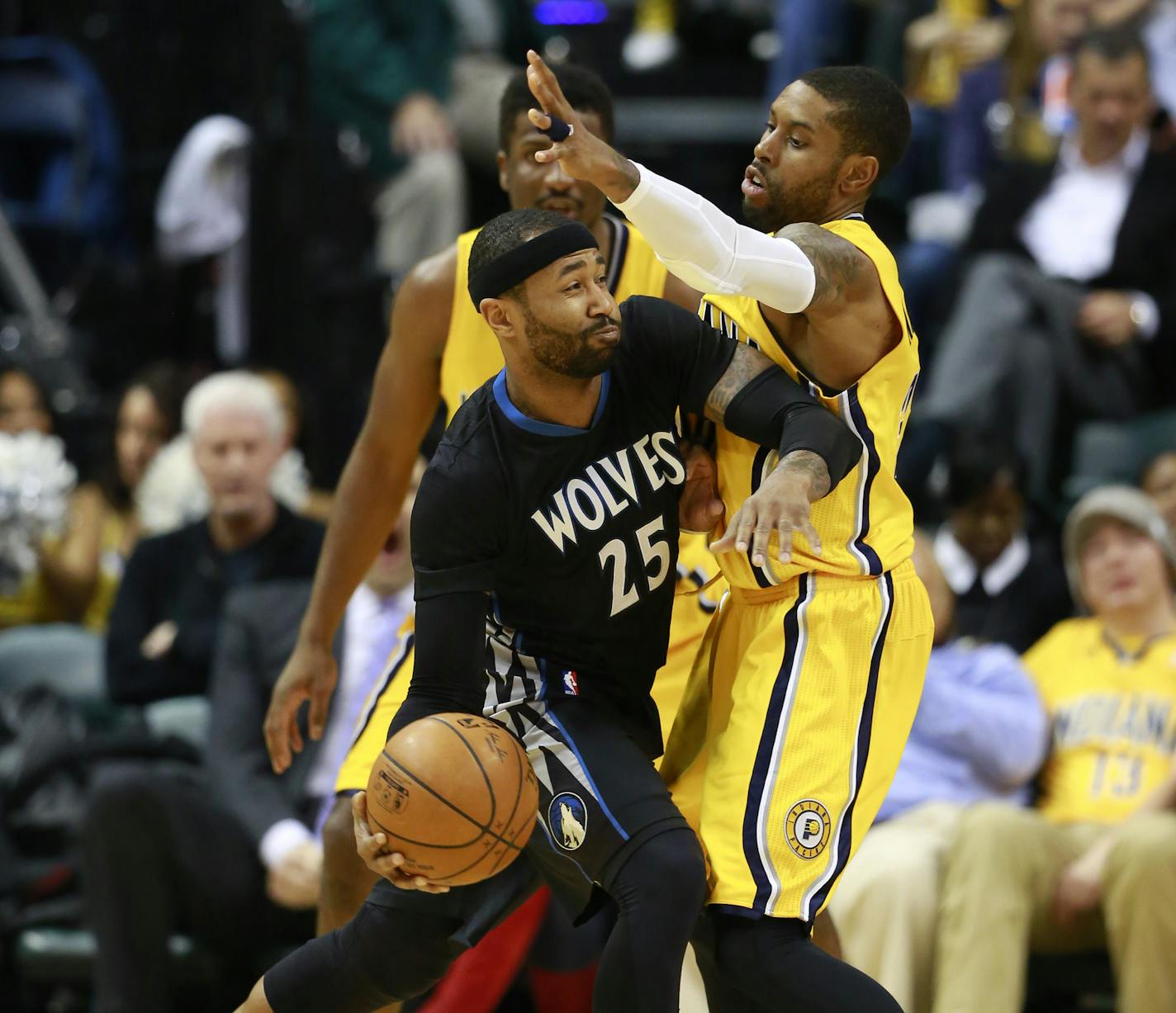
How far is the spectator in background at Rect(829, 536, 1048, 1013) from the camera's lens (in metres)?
5.14

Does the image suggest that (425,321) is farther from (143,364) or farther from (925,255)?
(143,364)

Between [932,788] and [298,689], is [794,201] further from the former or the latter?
[932,788]

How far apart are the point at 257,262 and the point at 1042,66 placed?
3.57 meters

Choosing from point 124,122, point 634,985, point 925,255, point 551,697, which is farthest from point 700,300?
point 124,122

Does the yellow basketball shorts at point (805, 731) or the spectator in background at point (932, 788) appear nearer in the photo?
the yellow basketball shorts at point (805, 731)

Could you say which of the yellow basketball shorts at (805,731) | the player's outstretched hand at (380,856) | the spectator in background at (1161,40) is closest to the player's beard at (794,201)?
the yellow basketball shorts at (805,731)

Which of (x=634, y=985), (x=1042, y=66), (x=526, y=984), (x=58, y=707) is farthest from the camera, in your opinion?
(x=1042, y=66)

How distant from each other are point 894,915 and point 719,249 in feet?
7.84

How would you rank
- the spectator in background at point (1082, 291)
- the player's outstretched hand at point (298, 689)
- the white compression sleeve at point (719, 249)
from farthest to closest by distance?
1. the spectator in background at point (1082, 291)
2. the player's outstretched hand at point (298, 689)
3. the white compression sleeve at point (719, 249)

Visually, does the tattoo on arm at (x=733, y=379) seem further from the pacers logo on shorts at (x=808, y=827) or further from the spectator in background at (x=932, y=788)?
the spectator in background at (x=932, y=788)

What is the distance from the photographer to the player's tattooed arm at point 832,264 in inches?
134

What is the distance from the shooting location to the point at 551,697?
3.65m

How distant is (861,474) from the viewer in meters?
3.57

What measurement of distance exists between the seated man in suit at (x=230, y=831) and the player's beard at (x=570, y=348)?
2.08 m
